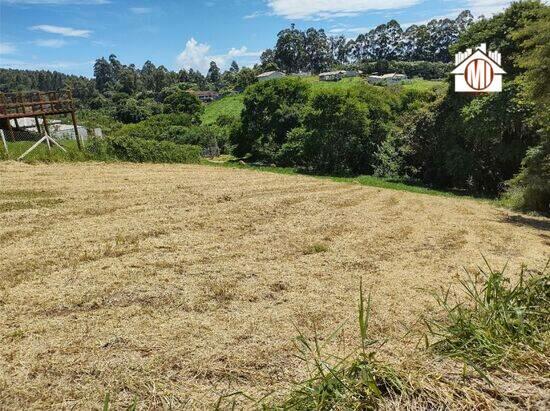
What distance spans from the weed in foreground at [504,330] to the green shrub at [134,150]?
17330mm

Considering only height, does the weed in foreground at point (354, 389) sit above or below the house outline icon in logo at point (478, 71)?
below

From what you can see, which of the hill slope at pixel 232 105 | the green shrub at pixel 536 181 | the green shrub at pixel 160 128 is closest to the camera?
the green shrub at pixel 536 181

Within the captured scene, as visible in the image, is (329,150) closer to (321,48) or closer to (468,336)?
A: (468,336)

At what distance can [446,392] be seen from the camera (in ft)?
5.02

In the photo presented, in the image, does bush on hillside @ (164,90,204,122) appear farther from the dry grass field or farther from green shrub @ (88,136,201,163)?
the dry grass field

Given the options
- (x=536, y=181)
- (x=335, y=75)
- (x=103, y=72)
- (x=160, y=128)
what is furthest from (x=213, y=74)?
(x=536, y=181)

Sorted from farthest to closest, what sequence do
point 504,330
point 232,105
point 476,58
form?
point 232,105, point 476,58, point 504,330

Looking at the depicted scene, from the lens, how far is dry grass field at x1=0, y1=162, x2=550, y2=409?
3.12 m

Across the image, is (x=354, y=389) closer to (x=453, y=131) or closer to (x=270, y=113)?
(x=453, y=131)

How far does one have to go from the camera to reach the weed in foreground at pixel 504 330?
167cm

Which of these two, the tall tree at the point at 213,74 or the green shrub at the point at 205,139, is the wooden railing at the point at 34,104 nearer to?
the green shrub at the point at 205,139

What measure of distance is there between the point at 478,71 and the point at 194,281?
23615mm

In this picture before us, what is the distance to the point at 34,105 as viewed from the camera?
17250 millimetres

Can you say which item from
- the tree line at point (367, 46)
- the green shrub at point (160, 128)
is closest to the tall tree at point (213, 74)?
the tree line at point (367, 46)
